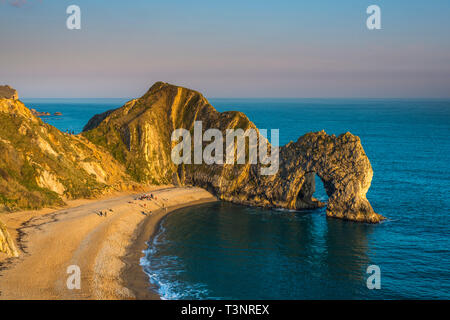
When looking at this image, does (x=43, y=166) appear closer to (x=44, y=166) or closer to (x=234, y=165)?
(x=44, y=166)

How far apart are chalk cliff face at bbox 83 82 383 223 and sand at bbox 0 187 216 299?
16147 mm

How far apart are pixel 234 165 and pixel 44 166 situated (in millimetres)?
38443

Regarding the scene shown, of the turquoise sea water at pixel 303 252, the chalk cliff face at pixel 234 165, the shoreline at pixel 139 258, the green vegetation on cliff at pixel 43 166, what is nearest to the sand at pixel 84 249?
the shoreline at pixel 139 258

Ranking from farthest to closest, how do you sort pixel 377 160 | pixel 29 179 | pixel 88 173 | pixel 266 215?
1. pixel 377 160
2. pixel 88 173
3. pixel 266 215
4. pixel 29 179

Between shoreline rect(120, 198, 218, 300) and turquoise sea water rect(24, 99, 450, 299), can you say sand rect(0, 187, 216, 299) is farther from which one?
turquoise sea water rect(24, 99, 450, 299)

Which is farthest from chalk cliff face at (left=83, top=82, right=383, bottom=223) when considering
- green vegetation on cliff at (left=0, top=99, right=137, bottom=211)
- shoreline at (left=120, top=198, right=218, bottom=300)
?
shoreline at (left=120, top=198, right=218, bottom=300)

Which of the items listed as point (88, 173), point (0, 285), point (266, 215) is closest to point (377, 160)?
point (266, 215)

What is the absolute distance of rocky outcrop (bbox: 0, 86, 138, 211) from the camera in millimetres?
64875

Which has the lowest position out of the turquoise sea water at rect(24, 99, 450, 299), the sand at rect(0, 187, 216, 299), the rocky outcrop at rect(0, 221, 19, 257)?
the turquoise sea water at rect(24, 99, 450, 299)

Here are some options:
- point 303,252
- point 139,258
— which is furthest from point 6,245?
point 303,252

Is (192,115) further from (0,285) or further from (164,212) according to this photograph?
(0,285)
